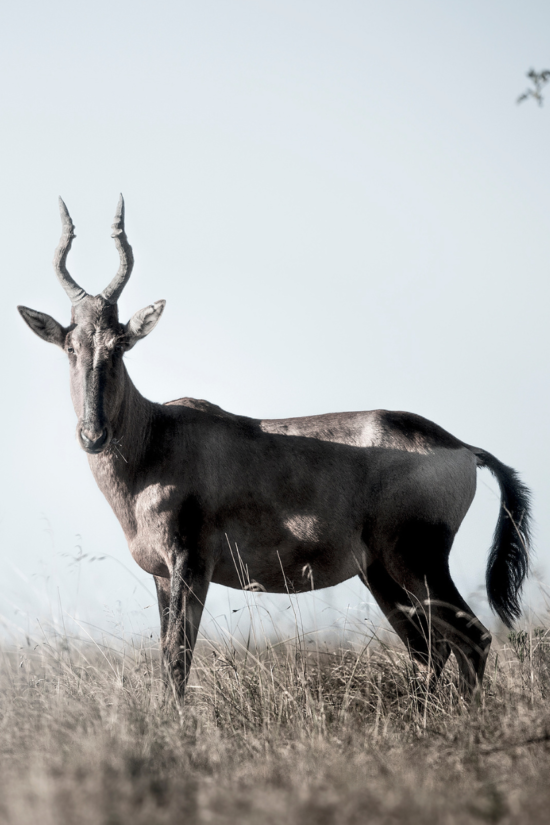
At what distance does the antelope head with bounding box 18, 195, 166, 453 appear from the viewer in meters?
5.53

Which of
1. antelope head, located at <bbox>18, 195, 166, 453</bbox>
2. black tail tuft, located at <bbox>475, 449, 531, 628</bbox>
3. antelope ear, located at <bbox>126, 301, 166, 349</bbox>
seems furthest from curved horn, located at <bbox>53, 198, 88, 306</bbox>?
Answer: black tail tuft, located at <bbox>475, 449, 531, 628</bbox>

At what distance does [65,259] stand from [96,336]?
92 cm

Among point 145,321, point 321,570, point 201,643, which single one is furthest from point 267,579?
point 145,321

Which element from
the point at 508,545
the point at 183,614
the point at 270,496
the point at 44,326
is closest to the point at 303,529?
the point at 270,496

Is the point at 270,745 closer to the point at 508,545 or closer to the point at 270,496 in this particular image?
the point at 270,496

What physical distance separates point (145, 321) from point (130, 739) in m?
3.43

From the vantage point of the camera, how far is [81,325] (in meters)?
5.89

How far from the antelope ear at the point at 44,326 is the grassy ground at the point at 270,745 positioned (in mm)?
2445

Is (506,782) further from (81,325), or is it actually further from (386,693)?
(81,325)

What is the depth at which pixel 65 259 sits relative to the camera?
632 cm

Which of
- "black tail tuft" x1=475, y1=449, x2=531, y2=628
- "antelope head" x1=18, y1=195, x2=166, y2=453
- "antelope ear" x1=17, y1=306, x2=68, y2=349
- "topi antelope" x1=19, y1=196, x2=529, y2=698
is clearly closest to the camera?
"antelope head" x1=18, y1=195, x2=166, y2=453

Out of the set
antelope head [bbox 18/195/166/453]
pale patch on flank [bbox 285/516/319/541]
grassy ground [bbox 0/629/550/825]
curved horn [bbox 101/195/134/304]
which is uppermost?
curved horn [bbox 101/195/134/304]

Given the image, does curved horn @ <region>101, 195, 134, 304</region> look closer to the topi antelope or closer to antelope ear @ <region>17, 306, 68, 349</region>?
the topi antelope

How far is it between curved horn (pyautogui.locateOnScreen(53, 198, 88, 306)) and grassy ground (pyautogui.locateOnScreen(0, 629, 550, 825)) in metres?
2.83
